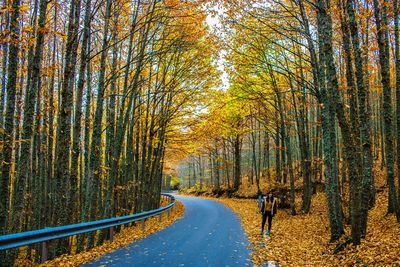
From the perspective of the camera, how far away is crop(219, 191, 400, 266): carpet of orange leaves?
293 inches

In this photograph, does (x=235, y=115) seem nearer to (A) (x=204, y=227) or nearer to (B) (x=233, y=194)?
(B) (x=233, y=194)

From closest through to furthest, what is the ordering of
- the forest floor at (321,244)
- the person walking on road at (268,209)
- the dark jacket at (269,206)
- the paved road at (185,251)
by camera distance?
the paved road at (185,251) < the forest floor at (321,244) < the person walking on road at (268,209) < the dark jacket at (269,206)

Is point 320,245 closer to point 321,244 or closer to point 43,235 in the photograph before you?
point 321,244

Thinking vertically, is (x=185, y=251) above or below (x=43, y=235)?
below

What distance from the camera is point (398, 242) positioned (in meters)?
8.26

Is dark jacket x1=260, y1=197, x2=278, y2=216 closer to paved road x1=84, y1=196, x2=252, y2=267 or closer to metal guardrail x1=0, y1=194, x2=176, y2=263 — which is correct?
paved road x1=84, y1=196, x2=252, y2=267

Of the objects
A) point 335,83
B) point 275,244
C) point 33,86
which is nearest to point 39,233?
point 33,86

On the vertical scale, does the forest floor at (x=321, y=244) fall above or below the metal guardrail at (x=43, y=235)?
below

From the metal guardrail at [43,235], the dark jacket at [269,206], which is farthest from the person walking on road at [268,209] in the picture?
the metal guardrail at [43,235]

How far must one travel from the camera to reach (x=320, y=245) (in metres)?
10.3

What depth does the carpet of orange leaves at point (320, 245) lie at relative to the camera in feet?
24.4

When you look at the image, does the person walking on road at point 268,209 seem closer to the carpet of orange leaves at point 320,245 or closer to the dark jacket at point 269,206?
the dark jacket at point 269,206

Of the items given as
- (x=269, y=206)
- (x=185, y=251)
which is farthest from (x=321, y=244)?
(x=185, y=251)

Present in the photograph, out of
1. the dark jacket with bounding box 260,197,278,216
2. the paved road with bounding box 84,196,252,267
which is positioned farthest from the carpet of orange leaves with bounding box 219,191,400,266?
the dark jacket with bounding box 260,197,278,216
